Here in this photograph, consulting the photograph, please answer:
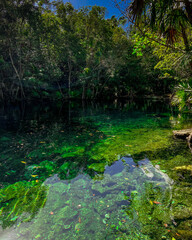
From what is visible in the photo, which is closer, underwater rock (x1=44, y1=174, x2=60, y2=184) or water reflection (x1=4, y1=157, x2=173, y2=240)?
water reflection (x1=4, y1=157, x2=173, y2=240)

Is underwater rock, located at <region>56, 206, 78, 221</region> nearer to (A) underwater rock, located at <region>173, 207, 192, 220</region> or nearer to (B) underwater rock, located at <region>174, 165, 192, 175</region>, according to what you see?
(A) underwater rock, located at <region>173, 207, 192, 220</region>

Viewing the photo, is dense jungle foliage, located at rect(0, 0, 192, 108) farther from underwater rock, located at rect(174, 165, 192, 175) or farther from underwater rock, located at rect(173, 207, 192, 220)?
underwater rock, located at rect(173, 207, 192, 220)

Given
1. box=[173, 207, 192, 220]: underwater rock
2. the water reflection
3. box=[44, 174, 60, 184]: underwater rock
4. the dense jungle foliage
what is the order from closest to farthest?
the water reflection < box=[173, 207, 192, 220]: underwater rock < box=[44, 174, 60, 184]: underwater rock < the dense jungle foliage

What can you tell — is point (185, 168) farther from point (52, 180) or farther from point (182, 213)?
point (52, 180)

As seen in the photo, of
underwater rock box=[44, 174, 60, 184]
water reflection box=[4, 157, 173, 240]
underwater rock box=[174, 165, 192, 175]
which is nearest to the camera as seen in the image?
water reflection box=[4, 157, 173, 240]

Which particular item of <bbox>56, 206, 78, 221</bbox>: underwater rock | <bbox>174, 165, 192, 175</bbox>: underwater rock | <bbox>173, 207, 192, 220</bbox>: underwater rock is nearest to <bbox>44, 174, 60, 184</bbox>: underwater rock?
<bbox>56, 206, 78, 221</bbox>: underwater rock

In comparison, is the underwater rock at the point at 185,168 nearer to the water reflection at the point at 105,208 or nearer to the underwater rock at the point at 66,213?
the water reflection at the point at 105,208

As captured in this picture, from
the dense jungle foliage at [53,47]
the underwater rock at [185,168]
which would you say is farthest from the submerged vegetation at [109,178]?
the dense jungle foliage at [53,47]

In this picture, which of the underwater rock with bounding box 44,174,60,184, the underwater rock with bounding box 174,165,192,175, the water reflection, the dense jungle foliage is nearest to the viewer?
the water reflection

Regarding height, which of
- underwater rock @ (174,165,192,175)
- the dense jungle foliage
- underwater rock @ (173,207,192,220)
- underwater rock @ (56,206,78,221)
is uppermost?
the dense jungle foliage

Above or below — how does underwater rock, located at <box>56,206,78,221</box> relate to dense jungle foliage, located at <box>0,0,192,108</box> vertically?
below

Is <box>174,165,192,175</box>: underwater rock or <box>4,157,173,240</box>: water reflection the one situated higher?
<box>174,165,192,175</box>: underwater rock

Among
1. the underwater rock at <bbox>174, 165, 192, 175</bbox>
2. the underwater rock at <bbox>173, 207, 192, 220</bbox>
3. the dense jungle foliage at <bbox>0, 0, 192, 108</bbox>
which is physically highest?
the dense jungle foliage at <bbox>0, 0, 192, 108</bbox>

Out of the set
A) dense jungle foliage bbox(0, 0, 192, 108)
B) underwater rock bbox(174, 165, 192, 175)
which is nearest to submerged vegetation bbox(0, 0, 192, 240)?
underwater rock bbox(174, 165, 192, 175)
